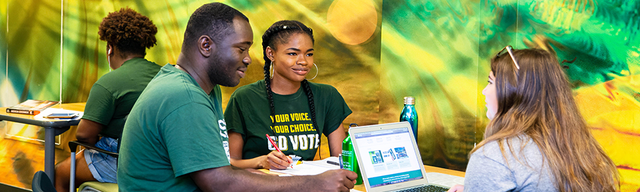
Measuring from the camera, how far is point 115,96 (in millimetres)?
2449

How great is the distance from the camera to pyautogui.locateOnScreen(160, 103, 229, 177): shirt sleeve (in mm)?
1089

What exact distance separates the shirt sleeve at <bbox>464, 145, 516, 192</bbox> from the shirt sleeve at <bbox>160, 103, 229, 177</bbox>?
2.12 ft

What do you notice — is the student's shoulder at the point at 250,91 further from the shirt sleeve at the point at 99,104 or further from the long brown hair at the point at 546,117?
the long brown hair at the point at 546,117

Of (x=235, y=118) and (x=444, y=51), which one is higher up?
(x=444, y=51)

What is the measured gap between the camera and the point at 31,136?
4195mm

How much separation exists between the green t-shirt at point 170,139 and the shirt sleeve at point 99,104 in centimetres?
136

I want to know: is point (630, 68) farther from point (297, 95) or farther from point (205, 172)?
point (205, 172)

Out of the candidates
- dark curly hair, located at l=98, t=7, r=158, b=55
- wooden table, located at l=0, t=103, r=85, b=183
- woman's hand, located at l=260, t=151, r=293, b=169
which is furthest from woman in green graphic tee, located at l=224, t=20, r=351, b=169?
wooden table, located at l=0, t=103, r=85, b=183

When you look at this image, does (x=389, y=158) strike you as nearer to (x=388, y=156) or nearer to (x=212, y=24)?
(x=388, y=156)

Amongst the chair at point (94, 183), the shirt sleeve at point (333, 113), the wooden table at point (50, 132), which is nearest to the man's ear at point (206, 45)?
the shirt sleeve at point (333, 113)

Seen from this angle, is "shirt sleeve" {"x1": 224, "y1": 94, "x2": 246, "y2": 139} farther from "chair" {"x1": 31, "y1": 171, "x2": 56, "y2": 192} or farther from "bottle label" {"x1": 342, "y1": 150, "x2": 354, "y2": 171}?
"chair" {"x1": 31, "y1": 171, "x2": 56, "y2": 192}

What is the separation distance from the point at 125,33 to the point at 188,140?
189 cm

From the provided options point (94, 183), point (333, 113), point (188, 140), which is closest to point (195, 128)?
point (188, 140)

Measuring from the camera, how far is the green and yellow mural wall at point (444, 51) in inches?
78.2
